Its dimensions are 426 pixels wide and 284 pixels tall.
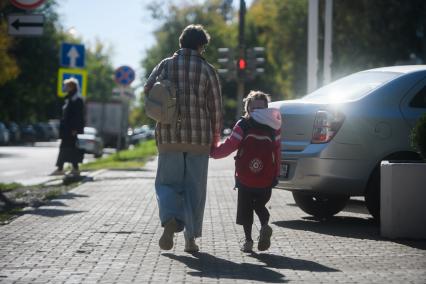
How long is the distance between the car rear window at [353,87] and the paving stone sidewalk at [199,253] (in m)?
1.33

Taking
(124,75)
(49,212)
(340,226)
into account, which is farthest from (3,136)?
(340,226)

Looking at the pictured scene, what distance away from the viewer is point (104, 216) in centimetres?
1155

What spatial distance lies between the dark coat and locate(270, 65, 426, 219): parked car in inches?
282

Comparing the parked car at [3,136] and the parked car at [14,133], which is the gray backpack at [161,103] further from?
the parked car at [14,133]

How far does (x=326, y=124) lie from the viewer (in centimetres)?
1055

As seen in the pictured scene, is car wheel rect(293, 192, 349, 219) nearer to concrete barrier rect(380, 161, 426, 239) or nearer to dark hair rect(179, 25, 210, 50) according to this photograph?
concrete barrier rect(380, 161, 426, 239)

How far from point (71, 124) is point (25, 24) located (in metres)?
4.06

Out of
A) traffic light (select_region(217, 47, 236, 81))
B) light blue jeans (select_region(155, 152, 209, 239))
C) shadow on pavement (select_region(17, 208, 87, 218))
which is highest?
traffic light (select_region(217, 47, 236, 81))

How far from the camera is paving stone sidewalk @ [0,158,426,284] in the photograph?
7293 mm

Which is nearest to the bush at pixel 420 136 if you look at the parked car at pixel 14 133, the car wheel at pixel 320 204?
the car wheel at pixel 320 204

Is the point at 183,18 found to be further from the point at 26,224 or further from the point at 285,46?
the point at 26,224

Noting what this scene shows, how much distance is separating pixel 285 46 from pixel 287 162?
47.0 metres

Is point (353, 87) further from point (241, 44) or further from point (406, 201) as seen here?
point (241, 44)

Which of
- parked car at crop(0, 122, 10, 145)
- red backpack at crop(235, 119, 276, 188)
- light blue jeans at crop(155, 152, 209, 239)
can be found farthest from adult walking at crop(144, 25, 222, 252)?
parked car at crop(0, 122, 10, 145)
